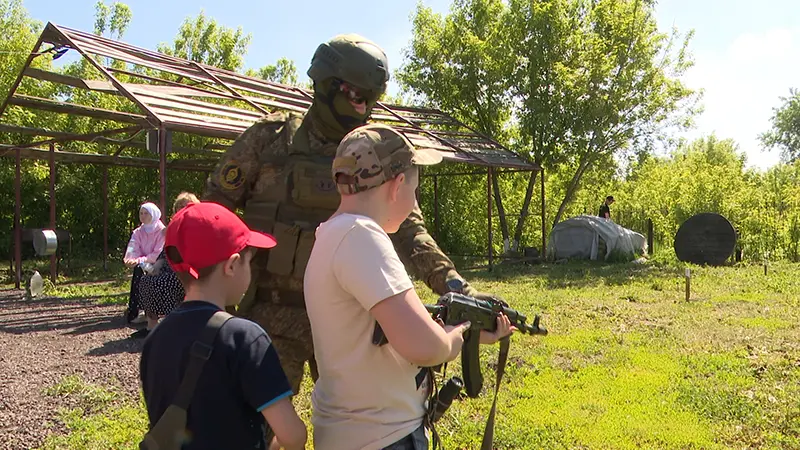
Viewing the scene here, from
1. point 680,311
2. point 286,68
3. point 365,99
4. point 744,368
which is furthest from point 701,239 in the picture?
point 286,68

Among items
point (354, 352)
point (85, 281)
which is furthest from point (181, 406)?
point (85, 281)

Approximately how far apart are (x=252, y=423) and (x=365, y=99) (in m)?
1.41

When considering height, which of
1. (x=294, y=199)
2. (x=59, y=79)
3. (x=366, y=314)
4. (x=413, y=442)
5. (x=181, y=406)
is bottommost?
(x=413, y=442)

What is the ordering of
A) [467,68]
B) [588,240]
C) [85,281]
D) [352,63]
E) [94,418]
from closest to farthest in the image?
1. [352,63]
2. [94,418]
3. [85,281]
4. [588,240]
5. [467,68]

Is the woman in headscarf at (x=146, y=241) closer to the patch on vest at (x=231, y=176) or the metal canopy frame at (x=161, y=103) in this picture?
the metal canopy frame at (x=161, y=103)

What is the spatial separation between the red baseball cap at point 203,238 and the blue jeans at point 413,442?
28.2 inches

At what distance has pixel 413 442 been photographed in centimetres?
189

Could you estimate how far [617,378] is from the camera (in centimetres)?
591

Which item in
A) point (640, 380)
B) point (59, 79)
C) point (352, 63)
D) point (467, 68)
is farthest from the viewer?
point (467, 68)

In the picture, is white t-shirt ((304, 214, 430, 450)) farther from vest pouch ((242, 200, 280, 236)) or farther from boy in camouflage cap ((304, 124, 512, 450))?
vest pouch ((242, 200, 280, 236))

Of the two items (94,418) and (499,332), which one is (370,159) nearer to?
(499,332)

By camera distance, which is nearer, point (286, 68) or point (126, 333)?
point (126, 333)

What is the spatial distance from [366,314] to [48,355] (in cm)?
632

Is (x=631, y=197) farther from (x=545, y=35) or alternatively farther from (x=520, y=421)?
(x=520, y=421)
